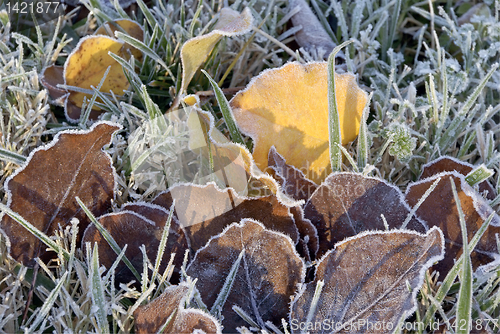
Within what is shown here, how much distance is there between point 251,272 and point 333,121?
1.25ft

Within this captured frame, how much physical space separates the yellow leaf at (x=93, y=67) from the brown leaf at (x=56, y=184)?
34 cm

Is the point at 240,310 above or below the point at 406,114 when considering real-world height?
below

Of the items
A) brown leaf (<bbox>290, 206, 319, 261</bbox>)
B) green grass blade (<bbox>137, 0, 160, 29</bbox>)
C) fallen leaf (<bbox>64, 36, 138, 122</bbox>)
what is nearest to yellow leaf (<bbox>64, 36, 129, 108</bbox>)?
fallen leaf (<bbox>64, 36, 138, 122</bbox>)

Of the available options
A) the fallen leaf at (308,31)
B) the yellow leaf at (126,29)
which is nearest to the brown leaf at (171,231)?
the yellow leaf at (126,29)

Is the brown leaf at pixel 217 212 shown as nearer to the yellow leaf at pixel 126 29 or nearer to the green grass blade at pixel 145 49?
the green grass blade at pixel 145 49

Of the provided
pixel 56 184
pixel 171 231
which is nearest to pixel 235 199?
pixel 171 231

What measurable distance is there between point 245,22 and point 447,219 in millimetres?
609

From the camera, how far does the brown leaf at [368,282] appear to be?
Answer: 846 mm

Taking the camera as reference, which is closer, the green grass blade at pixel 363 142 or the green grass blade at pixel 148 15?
the green grass blade at pixel 363 142

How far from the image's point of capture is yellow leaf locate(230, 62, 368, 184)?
3.62 ft

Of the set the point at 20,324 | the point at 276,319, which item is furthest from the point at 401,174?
the point at 20,324

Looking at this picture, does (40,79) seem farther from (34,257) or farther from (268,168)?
(268,168)

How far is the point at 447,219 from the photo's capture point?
988 mm

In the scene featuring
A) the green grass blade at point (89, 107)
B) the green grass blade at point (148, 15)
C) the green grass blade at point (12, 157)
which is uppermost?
the green grass blade at point (148, 15)
